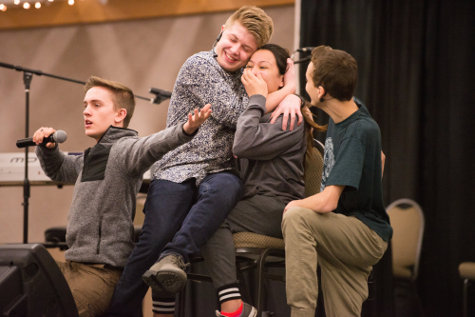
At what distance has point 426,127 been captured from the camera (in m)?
3.71

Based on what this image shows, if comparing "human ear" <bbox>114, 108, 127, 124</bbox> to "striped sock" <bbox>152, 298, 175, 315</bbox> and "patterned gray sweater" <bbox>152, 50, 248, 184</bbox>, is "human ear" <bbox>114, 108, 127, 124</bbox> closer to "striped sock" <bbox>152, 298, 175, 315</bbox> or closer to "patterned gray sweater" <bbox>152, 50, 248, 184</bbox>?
"patterned gray sweater" <bbox>152, 50, 248, 184</bbox>

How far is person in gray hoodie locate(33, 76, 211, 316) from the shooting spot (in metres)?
1.64

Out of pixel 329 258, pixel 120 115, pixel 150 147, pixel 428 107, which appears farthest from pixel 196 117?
pixel 428 107

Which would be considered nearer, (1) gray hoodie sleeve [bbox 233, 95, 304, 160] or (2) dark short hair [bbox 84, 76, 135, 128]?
(1) gray hoodie sleeve [bbox 233, 95, 304, 160]

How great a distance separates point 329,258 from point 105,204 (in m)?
0.78

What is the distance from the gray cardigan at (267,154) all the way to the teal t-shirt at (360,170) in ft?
0.52

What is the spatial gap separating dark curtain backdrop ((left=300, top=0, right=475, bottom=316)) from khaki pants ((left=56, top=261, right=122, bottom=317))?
2555 mm

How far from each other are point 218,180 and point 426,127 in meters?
2.49

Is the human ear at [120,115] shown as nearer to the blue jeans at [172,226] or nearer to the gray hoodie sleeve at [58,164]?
the gray hoodie sleeve at [58,164]

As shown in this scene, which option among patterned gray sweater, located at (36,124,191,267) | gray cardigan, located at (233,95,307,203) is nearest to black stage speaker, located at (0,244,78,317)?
patterned gray sweater, located at (36,124,191,267)

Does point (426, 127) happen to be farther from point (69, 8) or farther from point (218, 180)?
point (69, 8)

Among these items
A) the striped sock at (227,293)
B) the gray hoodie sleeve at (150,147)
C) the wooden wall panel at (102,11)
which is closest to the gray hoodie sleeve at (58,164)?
the gray hoodie sleeve at (150,147)

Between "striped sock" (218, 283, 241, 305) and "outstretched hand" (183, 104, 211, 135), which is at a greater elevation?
"outstretched hand" (183, 104, 211, 135)

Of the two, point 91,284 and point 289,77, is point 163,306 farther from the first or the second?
point 289,77
